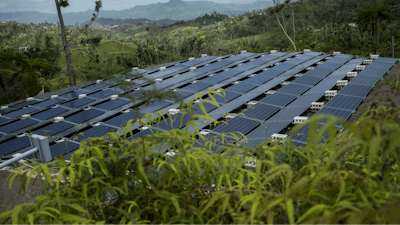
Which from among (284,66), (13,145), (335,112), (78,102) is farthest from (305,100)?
(13,145)

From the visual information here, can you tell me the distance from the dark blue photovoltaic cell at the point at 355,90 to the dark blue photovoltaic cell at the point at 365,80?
617mm

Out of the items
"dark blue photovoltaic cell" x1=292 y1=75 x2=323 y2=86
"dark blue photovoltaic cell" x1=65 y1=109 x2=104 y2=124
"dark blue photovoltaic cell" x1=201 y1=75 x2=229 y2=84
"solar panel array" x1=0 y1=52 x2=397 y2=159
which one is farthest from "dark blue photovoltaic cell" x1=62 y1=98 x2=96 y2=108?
"dark blue photovoltaic cell" x1=292 y1=75 x2=323 y2=86

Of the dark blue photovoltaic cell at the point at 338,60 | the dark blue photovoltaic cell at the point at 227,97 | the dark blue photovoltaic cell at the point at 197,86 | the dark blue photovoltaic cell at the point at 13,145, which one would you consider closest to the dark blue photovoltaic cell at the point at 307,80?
the dark blue photovoltaic cell at the point at 227,97

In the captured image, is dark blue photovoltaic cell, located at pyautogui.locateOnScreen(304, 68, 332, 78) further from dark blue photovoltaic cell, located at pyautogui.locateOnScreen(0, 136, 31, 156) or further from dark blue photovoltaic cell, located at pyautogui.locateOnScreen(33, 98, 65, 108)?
dark blue photovoltaic cell, located at pyautogui.locateOnScreen(0, 136, 31, 156)

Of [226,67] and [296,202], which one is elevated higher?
[296,202]

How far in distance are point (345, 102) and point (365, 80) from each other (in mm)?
4855

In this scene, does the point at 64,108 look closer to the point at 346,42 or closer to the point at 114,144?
the point at 114,144

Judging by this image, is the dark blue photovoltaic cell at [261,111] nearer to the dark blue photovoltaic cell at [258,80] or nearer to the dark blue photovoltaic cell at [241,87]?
the dark blue photovoltaic cell at [241,87]

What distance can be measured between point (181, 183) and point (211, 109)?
12.3 m

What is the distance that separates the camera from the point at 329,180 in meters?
2.38

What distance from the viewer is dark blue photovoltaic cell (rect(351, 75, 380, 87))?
57.4ft

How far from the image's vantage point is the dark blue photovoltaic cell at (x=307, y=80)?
18.8 metres

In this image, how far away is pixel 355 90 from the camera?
16375mm

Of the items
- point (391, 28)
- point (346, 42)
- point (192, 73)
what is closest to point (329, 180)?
point (192, 73)
